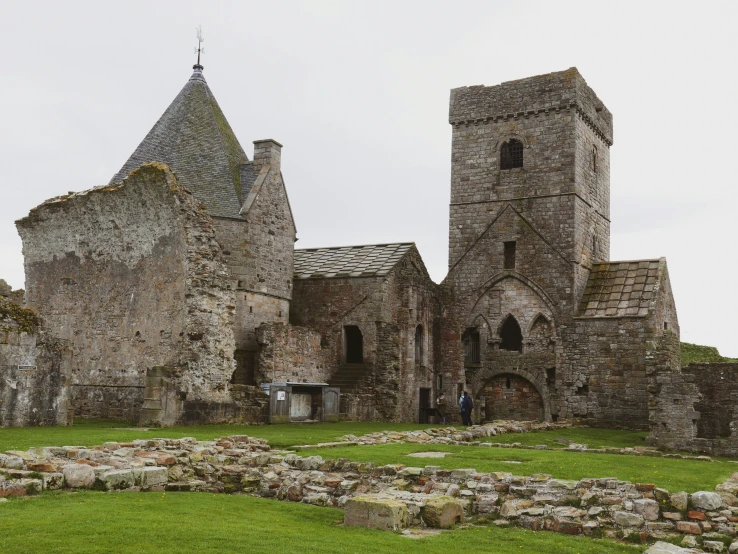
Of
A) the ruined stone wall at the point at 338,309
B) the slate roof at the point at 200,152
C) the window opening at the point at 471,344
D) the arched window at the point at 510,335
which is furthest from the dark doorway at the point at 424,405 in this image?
the slate roof at the point at 200,152

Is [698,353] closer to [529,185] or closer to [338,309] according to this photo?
[529,185]

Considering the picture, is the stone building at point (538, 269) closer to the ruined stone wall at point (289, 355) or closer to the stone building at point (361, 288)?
the stone building at point (361, 288)

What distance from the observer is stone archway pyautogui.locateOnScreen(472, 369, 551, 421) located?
33.0m

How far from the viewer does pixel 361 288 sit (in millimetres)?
31281

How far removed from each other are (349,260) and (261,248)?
17.4 ft

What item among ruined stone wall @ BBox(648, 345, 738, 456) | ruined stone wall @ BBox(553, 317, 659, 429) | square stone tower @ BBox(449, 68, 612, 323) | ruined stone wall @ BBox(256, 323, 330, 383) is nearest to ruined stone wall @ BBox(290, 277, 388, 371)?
ruined stone wall @ BBox(256, 323, 330, 383)

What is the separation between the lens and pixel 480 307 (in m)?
34.8

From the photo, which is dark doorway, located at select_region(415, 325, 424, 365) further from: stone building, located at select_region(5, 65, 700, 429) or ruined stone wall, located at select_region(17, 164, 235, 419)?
ruined stone wall, located at select_region(17, 164, 235, 419)

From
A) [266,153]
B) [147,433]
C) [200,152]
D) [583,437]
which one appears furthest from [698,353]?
[147,433]

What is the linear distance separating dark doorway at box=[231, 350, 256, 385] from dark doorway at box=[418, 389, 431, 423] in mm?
7670

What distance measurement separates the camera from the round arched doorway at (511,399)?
33.2 meters

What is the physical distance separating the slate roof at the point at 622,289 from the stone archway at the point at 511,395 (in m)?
3.43

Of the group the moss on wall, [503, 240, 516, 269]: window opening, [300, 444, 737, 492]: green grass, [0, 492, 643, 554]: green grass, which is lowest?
[0, 492, 643, 554]: green grass

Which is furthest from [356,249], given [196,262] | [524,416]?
[196,262]
